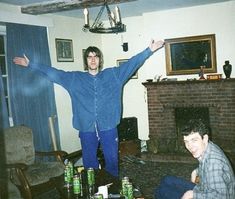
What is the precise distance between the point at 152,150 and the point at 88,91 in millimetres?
3300

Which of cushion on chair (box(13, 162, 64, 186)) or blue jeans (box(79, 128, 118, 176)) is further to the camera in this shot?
cushion on chair (box(13, 162, 64, 186))

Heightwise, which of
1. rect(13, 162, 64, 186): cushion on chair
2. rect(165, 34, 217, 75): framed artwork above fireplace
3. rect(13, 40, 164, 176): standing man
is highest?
rect(165, 34, 217, 75): framed artwork above fireplace

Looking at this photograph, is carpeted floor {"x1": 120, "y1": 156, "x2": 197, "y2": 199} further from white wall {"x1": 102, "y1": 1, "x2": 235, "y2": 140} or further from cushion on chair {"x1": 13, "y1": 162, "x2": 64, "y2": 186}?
cushion on chair {"x1": 13, "y1": 162, "x2": 64, "y2": 186}

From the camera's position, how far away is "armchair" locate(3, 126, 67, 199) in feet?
13.1

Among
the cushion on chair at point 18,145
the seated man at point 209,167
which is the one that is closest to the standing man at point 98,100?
the cushion on chair at point 18,145

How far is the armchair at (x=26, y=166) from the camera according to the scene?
400cm

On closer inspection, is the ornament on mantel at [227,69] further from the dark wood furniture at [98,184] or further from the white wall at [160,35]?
the dark wood furniture at [98,184]

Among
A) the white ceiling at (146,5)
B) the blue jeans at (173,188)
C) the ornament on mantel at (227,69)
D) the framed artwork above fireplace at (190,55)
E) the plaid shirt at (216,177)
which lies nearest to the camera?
the plaid shirt at (216,177)

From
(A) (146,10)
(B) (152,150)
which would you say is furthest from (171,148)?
(A) (146,10)

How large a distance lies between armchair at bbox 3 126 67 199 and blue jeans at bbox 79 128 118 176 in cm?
56

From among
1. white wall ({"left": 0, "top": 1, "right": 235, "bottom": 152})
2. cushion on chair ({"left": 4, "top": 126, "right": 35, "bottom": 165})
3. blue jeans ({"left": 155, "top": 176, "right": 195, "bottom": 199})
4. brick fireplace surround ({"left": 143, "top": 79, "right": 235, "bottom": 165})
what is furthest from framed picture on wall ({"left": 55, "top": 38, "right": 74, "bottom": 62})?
blue jeans ({"left": 155, "top": 176, "right": 195, "bottom": 199})

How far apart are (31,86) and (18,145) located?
137 centimetres

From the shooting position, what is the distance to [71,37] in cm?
684

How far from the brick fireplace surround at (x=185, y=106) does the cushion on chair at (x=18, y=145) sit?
2895mm
